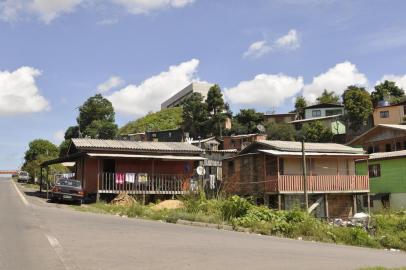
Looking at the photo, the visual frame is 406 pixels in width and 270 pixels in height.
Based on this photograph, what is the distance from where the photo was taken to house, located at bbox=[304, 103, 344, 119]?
271ft

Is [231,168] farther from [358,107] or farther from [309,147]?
[358,107]

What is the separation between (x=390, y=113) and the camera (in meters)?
66.4

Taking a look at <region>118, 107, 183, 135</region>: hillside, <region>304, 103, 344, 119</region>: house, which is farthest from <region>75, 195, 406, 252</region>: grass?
<region>118, 107, 183, 135</region>: hillside

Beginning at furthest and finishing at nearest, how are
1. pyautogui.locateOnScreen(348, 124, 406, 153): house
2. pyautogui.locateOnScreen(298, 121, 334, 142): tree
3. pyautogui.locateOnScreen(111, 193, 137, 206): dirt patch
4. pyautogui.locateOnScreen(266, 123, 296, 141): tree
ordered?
pyautogui.locateOnScreen(266, 123, 296, 141): tree
pyautogui.locateOnScreen(298, 121, 334, 142): tree
pyautogui.locateOnScreen(348, 124, 406, 153): house
pyautogui.locateOnScreen(111, 193, 137, 206): dirt patch

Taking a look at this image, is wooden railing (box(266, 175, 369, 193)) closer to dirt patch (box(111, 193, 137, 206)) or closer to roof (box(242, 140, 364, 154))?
roof (box(242, 140, 364, 154))

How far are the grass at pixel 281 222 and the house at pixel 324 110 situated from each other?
63.6 metres

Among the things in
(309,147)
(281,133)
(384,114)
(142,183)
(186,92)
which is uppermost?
(186,92)

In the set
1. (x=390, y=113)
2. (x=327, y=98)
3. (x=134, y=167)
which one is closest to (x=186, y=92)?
(x=327, y=98)

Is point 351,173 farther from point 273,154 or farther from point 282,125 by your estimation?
point 282,125

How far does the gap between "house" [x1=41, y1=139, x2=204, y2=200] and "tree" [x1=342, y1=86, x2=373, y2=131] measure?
41.8m

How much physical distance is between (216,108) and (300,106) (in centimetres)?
2176

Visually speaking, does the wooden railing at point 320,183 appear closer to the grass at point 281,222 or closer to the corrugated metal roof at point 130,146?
the corrugated metal roof at point 130,146

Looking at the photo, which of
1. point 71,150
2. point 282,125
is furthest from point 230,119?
point 71,150

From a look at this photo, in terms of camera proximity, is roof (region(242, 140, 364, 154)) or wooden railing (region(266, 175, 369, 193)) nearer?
wooden railing (region(266, 175, 369, 193))
